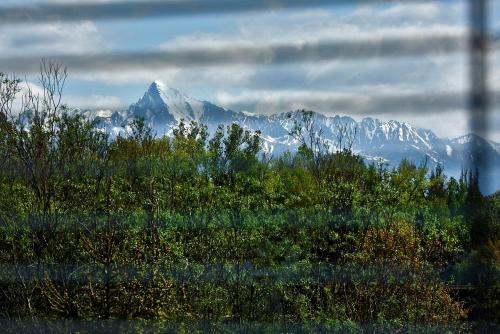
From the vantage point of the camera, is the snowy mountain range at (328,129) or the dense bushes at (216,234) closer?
the snowy mountain range at (328,129)

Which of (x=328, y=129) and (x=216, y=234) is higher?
(x=328, y=129)

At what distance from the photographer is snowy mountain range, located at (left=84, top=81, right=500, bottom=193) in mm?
2346

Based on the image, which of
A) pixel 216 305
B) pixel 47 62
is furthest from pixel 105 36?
pixel 216 305

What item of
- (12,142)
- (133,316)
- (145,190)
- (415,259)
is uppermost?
(12,142)

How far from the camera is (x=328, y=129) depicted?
270 centimetres

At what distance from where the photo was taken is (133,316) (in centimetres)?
315

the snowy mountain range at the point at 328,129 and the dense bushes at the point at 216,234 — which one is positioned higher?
the snowy mountain range at the point at 328,129

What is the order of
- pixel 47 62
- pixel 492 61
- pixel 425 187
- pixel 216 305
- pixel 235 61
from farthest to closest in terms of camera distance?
pixel 216 305 → pixel 425 187 → pixel 47 62 → pixel 235 61 → pixel 492 61

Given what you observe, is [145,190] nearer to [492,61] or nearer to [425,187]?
[425,187]

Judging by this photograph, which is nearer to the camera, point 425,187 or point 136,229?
point 425,187

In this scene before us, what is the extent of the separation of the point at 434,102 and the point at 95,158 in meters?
1.40

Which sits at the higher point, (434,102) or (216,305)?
(434,102)

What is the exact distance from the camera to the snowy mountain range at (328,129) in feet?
7.70

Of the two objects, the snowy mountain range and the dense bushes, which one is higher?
the snowy mountain range
